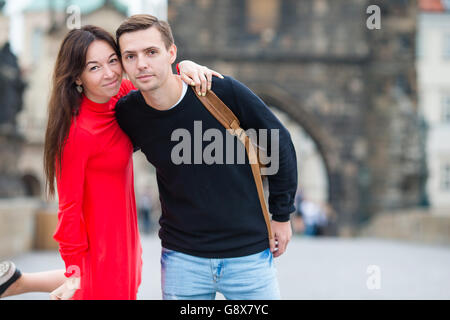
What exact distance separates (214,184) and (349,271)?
18.6 ft

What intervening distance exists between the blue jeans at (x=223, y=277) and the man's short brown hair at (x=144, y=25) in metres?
0.89

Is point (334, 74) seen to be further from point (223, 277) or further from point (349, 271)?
point (223, 277)

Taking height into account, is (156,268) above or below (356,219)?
above

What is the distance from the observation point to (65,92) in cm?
256

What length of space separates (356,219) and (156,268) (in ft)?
36.2

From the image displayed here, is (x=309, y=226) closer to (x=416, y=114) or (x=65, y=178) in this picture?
(x=416, y=114)

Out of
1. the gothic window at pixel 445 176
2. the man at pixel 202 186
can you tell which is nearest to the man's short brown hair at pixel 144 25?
the man at pixel 202 186

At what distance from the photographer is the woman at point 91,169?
8.25 ft

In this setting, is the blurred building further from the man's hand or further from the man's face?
the man's face

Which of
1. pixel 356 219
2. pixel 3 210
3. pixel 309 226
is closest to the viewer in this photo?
pixel 3 210

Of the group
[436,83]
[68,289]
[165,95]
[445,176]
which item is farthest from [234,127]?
[436,83]

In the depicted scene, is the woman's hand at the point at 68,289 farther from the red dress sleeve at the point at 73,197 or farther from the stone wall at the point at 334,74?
the stone wall at the point at 334,74

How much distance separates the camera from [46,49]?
34.0 meters
